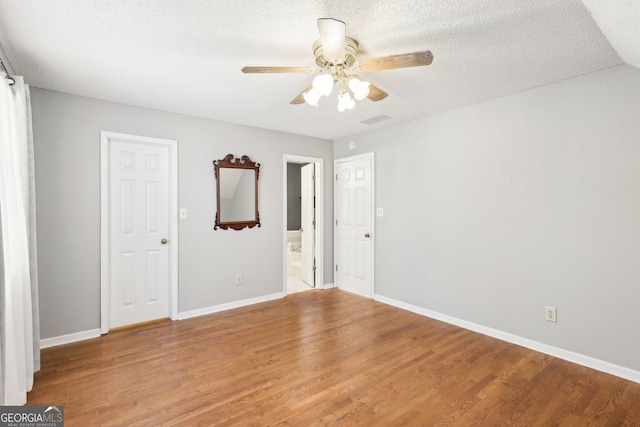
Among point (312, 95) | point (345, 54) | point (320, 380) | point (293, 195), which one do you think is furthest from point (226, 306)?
point (293, 195)

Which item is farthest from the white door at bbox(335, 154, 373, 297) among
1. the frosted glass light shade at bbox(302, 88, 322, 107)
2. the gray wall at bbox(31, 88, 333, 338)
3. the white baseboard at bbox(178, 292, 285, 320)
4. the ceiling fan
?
the frosted glass light shade at bbox(302, 88, 322, 107)

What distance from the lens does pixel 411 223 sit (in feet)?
12.9

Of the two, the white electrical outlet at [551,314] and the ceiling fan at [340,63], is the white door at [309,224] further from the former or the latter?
the white electrical outlet at [551,314]

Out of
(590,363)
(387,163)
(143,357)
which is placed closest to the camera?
(590,363)

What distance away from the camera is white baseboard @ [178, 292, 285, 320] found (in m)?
3.68

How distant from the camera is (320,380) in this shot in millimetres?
2352

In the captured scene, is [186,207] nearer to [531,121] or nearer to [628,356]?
[531,121]

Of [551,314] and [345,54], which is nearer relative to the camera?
[345,54]

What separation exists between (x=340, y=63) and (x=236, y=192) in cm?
253

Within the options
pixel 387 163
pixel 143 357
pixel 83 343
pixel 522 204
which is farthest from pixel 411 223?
pixel 83 343

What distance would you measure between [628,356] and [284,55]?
11.4 feet

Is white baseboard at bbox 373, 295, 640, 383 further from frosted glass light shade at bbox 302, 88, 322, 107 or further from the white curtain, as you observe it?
the white curtain

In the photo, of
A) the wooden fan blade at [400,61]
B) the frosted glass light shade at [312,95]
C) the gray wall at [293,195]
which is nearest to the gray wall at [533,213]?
the wooden fan blade at [400,61]

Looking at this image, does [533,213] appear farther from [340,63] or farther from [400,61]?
[340,63]
